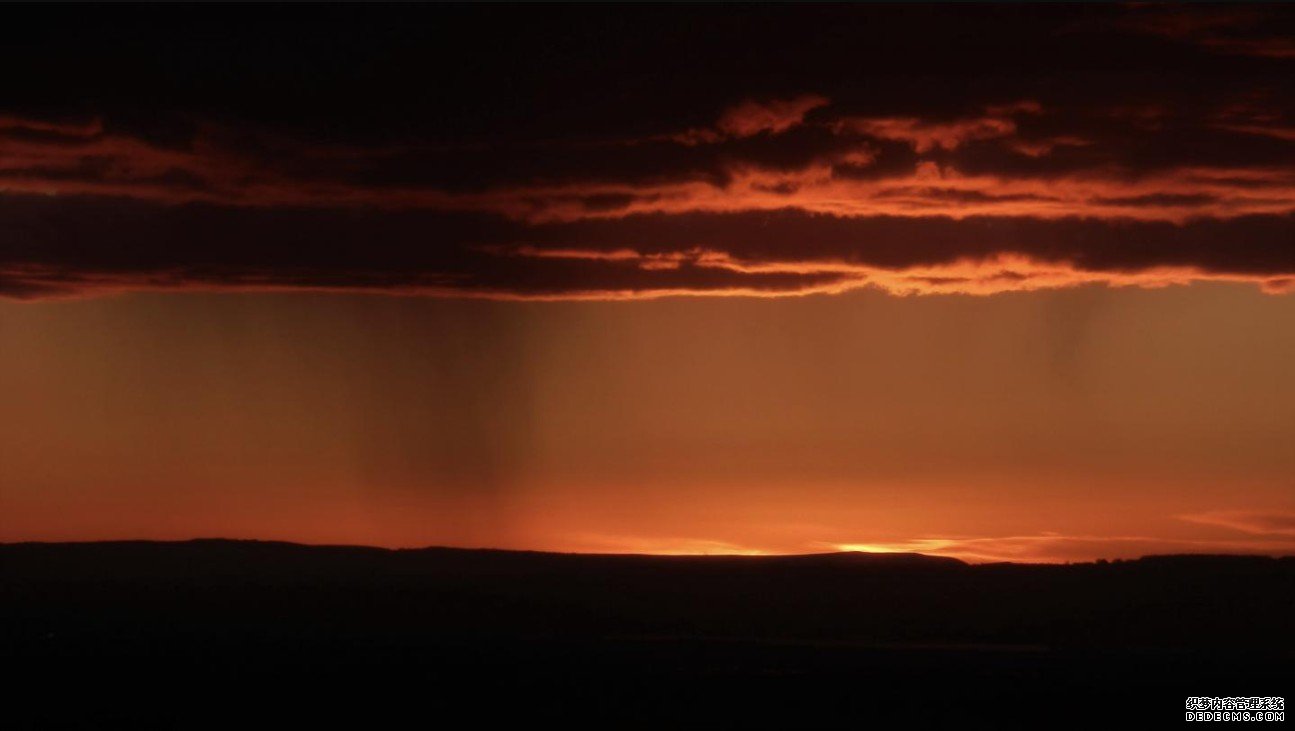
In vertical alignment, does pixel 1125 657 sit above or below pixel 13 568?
below

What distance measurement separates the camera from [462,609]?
72.3 m

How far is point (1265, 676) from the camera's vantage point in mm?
38562

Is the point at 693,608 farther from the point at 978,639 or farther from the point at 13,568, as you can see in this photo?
the point at 13,568

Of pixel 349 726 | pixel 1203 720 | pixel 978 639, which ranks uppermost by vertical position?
pixel 978 639

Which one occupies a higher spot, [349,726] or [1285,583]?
[1285,583]

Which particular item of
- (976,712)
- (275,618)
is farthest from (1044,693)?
(275,618)

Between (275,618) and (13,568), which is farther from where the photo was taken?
(13,568)

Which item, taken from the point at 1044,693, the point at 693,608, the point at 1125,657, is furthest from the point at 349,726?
the point at 693,608

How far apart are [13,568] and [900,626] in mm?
38529

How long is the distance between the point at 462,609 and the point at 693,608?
8.94 meters

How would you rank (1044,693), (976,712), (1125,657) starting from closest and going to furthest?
(976,712), (1044,693), (1125,657)

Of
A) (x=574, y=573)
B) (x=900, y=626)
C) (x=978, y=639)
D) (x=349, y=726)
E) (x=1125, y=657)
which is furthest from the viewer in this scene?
(x=574, y=573)

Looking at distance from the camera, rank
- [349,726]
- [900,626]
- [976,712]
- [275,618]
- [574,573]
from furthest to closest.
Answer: [574,573], [275,618], [900,626], [976,712], [349,726]

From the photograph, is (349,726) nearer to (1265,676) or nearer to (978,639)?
(1265,676)
